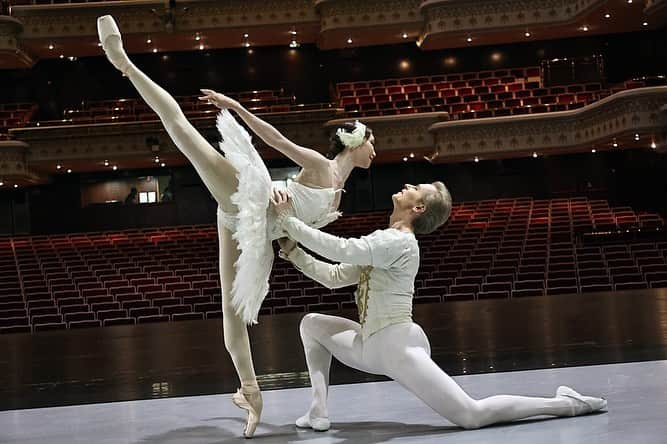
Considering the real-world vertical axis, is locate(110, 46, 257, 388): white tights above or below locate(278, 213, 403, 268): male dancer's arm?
above

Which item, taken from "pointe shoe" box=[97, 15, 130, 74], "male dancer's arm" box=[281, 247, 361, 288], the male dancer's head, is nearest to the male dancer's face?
the male dancer's head

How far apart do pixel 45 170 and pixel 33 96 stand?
2.30m

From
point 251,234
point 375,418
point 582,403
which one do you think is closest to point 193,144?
point 251,234

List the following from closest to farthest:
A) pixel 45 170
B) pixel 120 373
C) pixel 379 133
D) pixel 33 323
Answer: pixel 120 373
pixel 33 323
pixel 379 133
pixel 45 170

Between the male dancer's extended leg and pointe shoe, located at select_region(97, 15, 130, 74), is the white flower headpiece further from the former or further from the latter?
pointe shoe, located at select_region(97, 15, 130, 74)

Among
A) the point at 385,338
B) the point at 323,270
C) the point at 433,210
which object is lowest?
the point at 385,338

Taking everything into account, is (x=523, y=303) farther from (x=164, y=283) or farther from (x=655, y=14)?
(x=655, y=14)

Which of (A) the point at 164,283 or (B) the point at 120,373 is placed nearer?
(B) the point at 120,373

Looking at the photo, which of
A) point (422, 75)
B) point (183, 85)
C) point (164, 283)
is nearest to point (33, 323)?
point (164, 283)

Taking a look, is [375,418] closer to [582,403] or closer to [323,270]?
[323,270]

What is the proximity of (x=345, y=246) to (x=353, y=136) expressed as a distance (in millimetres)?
631

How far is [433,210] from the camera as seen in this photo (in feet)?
10.6

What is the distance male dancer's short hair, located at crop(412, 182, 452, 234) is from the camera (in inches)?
126

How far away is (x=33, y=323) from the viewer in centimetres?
1095
